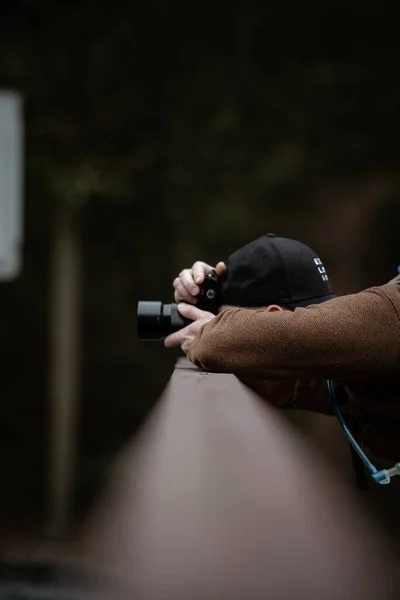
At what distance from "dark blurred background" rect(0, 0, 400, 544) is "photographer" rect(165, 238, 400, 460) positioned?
471 cm

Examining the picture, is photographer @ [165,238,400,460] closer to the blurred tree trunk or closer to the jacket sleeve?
the jacket sleeve

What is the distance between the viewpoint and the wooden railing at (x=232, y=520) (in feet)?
4.30

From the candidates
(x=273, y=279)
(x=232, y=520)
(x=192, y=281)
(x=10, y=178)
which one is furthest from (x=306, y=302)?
(x=10, y=178)

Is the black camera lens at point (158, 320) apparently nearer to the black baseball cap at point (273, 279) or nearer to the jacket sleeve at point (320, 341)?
the black baseball cap at point (273, 279)

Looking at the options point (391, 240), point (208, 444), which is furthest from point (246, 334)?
point (391, 240)

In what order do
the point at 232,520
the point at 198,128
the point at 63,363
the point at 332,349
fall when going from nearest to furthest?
the point at 232,520 < the point at 332,349 < the point at 198,128 < the point at 63,363

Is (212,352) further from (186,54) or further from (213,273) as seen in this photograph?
(186,54)

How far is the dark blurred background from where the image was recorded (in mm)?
6426

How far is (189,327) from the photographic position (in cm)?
180

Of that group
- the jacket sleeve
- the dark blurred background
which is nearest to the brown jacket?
the jacket sleeve

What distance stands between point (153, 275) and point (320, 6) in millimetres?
2353

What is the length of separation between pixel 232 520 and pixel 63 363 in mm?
5650

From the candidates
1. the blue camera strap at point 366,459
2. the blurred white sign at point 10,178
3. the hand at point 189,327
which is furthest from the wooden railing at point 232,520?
the blurred white sign at point 10,178

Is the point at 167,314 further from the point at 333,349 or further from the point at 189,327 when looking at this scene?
the point at 333,349
